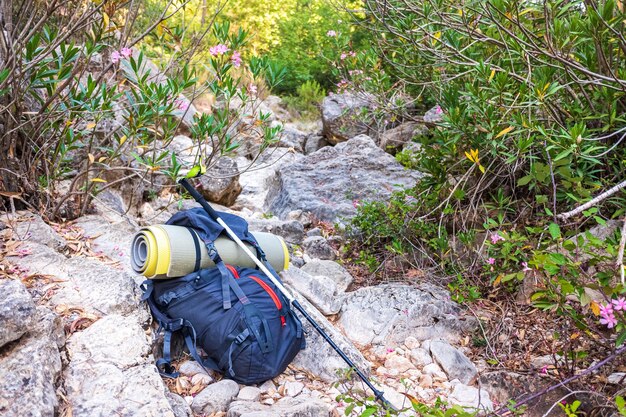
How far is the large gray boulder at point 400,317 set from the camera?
3.67 meters

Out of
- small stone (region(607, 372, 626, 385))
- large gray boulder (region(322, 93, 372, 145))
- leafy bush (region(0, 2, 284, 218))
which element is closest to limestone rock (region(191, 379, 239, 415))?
leafy bush (region(0, 2, 284, 218))

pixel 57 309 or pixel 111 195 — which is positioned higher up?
pixel 57 309

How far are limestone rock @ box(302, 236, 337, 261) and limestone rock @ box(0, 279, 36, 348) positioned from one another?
3.30 meters

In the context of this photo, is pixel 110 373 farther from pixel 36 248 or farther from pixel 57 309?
pixel 36 248

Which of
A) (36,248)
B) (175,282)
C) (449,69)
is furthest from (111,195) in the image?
(449,69)

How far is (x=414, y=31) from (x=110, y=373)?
9.65ft

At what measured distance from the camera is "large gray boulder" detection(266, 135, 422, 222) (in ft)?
21.7

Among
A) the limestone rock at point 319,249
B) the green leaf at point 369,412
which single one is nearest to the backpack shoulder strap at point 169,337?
the green leaf at point 369,412

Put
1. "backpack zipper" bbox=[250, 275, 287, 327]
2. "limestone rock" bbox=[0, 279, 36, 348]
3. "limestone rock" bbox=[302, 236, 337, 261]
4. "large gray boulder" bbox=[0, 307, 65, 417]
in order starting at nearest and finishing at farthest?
"large gray boulder" bbox=[0, 307, 65, 417]
"limestone rock" bbox=[0, 279, 36, 348]
"backpack zipper" bbox=[250, 275, 287, 327]
"limestone rock" bbox=[302, 236, 337, 261]

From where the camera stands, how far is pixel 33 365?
2.17m

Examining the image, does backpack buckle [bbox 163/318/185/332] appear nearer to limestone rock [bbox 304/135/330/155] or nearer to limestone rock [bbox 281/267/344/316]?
limestone rock [bbox 281/267/344/316]

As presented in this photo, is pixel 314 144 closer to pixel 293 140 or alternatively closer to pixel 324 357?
pixel 293 140

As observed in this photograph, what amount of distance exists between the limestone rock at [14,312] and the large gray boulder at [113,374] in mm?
300

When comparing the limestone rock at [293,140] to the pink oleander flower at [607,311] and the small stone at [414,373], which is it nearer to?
the small stone at [414,373]
